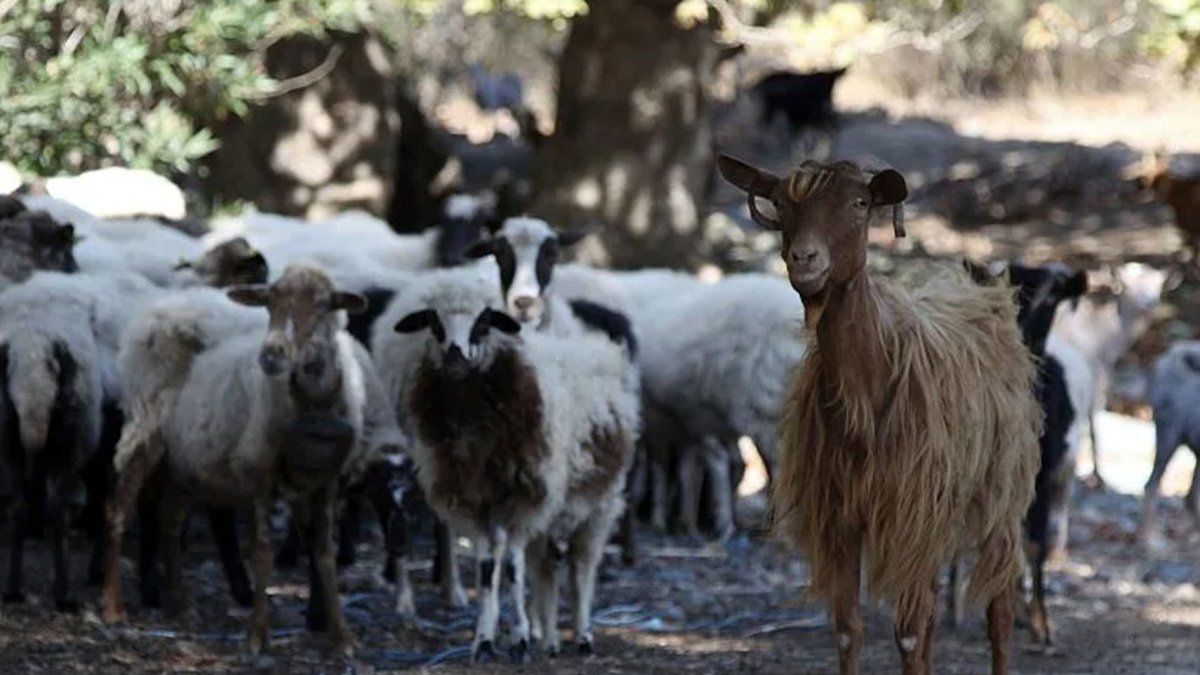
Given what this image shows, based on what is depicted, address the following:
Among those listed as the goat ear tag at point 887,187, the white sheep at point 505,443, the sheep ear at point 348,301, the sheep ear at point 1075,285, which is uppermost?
the goat ear tag at point 887,187

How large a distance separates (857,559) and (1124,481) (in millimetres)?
10359

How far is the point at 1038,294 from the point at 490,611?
3.16 meters

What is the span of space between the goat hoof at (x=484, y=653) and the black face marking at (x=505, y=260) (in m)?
2.54

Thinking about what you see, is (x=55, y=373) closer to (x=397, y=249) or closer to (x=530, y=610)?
(x=530, y=610)

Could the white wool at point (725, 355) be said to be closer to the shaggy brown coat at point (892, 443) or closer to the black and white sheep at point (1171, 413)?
the black and white sheep at point (1171, 413)

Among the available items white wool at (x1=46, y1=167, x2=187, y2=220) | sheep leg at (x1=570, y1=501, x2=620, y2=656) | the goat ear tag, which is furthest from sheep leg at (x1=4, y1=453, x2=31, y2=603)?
the goat ear tag

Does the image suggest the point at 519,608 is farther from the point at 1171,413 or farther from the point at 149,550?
the point at 1171,413

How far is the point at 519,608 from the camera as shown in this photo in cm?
938

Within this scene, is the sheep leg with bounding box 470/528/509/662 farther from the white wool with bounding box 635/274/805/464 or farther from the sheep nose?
the white wool with bounding box 635/274/805/464

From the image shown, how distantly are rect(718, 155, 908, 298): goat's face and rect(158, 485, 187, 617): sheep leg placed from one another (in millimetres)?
4112

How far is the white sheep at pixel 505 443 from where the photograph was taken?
30.9 feet

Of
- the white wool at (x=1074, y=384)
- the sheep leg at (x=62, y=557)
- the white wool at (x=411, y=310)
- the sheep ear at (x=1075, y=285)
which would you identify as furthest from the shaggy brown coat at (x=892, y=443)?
the sheep leg at (x=62, y=557)

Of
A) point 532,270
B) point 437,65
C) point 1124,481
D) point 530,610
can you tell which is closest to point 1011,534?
point 530,610

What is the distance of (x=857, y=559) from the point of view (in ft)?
24.8
